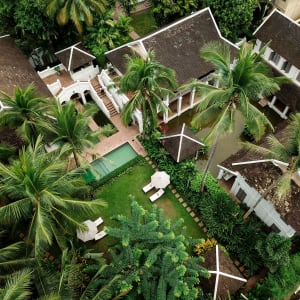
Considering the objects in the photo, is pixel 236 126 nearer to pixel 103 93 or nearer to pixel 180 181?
pixel 180 181

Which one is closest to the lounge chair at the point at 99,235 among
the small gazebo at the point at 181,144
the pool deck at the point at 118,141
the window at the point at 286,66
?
the pool deck at the point at 118,141

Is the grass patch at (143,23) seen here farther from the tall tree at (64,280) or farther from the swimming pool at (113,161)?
the tall tree at (64,280)

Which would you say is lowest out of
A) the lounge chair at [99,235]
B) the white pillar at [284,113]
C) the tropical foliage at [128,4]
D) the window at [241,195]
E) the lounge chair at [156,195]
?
the lounge chair at [99,235]

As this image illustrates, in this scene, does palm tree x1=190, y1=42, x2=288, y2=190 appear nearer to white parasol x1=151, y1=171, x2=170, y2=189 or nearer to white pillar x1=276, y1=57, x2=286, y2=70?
white parasol x1=151, y1=171, x2=170, y2=189

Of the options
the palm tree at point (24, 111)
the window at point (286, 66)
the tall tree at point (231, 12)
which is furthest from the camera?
the tall tree at point (231, 12)

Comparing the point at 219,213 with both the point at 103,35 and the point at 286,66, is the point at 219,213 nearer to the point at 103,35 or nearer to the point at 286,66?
the point at 286,66

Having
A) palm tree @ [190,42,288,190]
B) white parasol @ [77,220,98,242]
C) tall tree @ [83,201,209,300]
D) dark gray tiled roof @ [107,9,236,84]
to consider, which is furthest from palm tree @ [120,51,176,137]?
tall tree @ [83,201,209,300]

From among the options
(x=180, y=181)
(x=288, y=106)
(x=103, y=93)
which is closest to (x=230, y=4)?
(x=288, y=106)

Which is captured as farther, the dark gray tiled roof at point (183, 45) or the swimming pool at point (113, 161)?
the dark gray tiled roof at point (183, 45)
